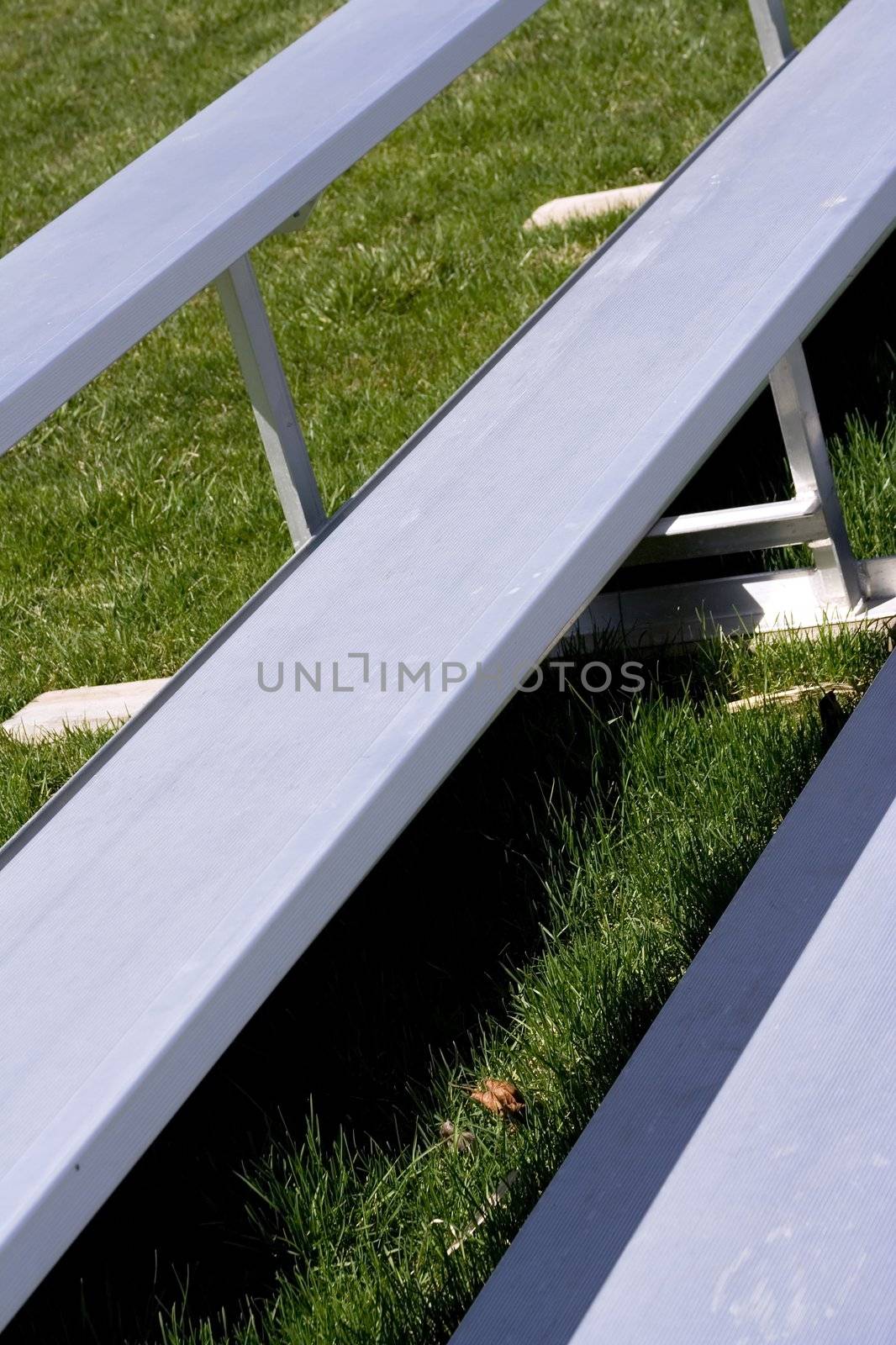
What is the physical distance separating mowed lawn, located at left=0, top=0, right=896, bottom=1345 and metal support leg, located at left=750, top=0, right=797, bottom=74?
64 cm

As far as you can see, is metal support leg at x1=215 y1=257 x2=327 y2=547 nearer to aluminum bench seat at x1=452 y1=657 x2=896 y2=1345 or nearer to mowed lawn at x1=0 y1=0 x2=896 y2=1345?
mowed lawn at x1=0 y1=0 x2=896 y2=1345

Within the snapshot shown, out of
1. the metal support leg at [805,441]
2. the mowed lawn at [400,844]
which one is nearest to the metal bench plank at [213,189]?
the metal support leg at [805,441]

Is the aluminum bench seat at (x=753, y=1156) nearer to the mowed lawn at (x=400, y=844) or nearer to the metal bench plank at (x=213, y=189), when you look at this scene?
the mowed lawn at (x=400, y=844)

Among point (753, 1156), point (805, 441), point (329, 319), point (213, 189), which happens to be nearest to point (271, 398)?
point (213, 189)

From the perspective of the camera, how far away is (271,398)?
1952 millimetres

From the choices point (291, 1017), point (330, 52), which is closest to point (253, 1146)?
point (291, 1017)

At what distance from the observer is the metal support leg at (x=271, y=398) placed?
6.30ft

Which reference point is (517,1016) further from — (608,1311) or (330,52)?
(330,52)

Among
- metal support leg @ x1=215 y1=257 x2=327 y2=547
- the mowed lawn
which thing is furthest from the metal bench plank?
the mowed lawn

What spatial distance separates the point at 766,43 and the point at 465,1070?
2.24 m

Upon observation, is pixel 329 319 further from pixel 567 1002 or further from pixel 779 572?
pixel 567 1002

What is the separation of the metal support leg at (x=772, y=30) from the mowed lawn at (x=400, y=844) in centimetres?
64

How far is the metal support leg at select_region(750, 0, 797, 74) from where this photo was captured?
2.86 m

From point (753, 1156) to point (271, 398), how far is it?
1.21m
